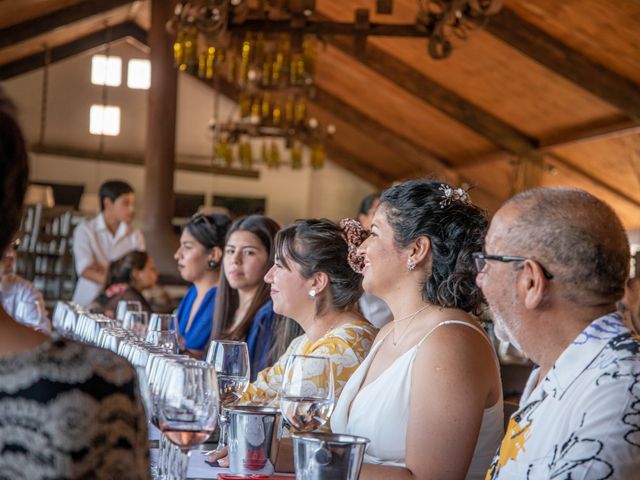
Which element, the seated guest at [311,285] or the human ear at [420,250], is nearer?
the human ear at [420,250]

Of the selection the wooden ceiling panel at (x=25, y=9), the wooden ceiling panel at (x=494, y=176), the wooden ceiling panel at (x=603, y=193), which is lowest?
the wooden ceiling panel at (x=603, y=193)

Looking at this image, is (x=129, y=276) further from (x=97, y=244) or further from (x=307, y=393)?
(x=307, y=393)

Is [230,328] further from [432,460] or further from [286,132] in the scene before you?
[286,132]

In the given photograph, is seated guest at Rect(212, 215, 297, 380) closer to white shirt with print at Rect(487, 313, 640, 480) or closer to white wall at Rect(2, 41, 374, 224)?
white shirt with print at Rect(487, 313, 640, 480)

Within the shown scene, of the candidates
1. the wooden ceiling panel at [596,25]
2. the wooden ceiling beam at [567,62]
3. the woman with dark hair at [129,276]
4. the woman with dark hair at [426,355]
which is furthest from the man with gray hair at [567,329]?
the wooden ceiling beam at [567,62]

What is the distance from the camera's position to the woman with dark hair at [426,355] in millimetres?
1915

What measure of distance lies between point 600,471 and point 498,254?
1.28 ft

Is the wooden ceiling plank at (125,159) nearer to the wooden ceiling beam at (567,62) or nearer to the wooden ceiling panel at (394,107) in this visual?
the wooden ceiling panel at (394,107)

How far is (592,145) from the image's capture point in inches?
471

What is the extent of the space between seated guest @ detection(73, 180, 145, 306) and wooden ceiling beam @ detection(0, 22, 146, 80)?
309 inches

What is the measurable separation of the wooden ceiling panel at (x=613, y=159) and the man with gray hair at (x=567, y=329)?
1014 cm

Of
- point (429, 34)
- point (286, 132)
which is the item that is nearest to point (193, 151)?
point (286, 132)

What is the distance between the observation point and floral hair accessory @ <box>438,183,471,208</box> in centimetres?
226

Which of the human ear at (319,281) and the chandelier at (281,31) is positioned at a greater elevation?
the chandelier at (281,31)
